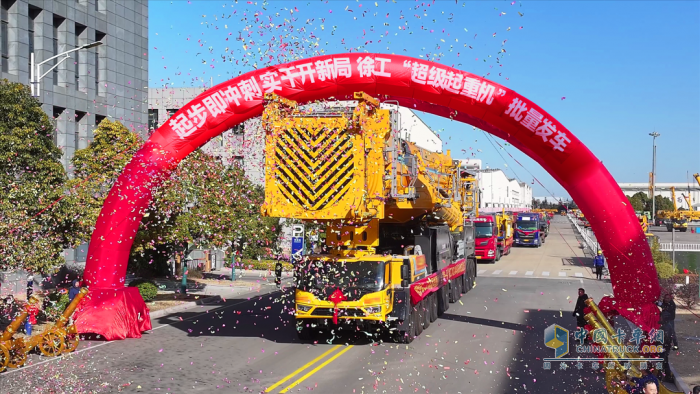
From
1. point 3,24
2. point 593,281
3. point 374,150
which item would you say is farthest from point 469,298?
point 3,24

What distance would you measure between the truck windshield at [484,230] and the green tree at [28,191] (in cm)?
2768

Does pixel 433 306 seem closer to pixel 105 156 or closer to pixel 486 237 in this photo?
pixel 105 156

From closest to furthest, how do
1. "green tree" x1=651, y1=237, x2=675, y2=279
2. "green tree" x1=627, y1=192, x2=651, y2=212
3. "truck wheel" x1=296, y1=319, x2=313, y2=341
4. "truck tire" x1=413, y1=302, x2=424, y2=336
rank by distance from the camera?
1. "truck wheel" x1=296, y1=319, x2=313, y2=341
2. "truck tire" x1=413, y1=302, x2=424, y2=336
3. "green tree" x1=651, y1=237, x2=675, y2=279
4. "green tree" x1=627, y1=192, x2=651, y2=212

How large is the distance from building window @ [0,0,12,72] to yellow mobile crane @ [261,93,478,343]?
1892cm

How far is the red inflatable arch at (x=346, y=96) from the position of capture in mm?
15922

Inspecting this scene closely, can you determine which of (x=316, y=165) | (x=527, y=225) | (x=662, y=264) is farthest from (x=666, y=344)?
(x=527, y=225)

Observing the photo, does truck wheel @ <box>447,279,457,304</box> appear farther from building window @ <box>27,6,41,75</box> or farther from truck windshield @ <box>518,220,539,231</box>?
truck windshield @ <box>518,220,539,231</box>

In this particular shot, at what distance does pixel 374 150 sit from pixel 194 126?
4842mm

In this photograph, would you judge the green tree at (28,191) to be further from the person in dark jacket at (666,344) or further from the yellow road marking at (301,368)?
the person in dark jacket at (666,344)

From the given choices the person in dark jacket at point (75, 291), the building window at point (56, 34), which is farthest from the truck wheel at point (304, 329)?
the building window at point (56, 34)

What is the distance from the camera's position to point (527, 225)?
58.5m

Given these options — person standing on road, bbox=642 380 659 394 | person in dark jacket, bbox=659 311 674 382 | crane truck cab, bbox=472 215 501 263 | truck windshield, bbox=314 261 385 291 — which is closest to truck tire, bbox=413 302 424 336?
truck windshield, bbox=314 261 385 291

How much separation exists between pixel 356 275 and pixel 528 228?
1782 inches

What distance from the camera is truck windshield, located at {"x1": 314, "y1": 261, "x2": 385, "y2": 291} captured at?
15773 millimetres
